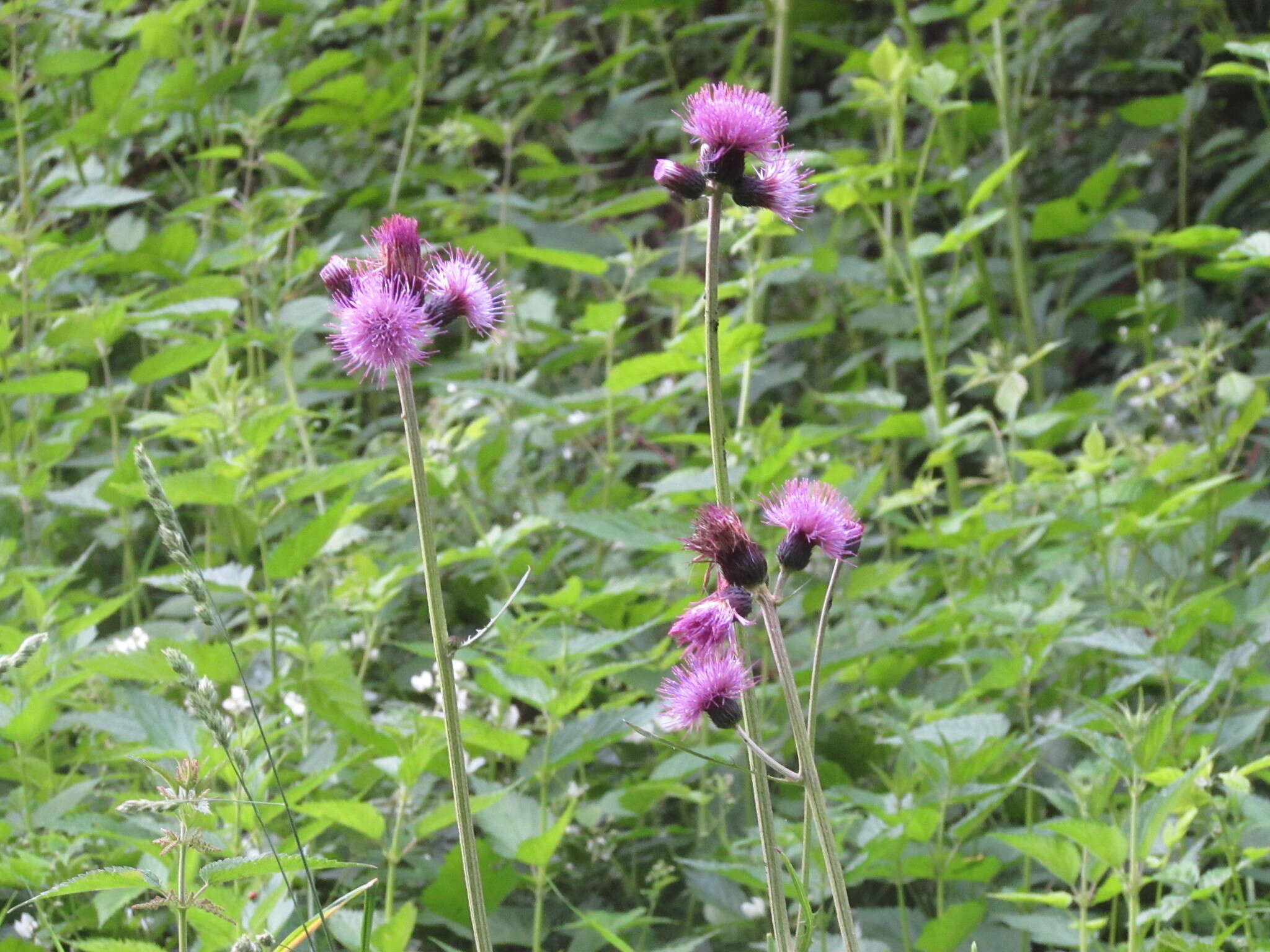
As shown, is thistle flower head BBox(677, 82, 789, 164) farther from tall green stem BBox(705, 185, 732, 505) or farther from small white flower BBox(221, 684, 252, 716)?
small white flower BBox(221, 684, 252, 716)

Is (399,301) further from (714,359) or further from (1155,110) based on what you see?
(1155,110)

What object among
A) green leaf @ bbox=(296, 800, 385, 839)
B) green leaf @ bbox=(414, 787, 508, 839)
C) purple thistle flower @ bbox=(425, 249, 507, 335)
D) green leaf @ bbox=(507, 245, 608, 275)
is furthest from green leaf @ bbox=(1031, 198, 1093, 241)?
purple thistle flower @ bbox=(425, 249, 507, 335)

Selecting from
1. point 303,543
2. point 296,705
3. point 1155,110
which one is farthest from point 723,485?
point 1155,110

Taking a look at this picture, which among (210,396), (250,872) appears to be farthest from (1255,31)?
(250,872)

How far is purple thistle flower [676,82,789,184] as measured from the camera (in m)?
0.74

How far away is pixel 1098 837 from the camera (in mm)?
1012

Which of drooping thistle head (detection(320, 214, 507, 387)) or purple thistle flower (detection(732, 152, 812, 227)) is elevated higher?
purple thistle flower (detection(732, 152, 812, 227))

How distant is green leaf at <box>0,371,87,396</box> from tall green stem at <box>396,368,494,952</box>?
4.12 ft

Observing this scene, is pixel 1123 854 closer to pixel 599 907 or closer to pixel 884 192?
pixel 599 907

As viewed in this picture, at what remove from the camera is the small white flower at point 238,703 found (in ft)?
4.84

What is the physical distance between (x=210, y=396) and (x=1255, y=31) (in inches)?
→ 118

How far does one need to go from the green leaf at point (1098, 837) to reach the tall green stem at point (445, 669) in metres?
0.50

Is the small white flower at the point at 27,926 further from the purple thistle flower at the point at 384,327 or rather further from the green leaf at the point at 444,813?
the purple thistle flower at the point at 384,327

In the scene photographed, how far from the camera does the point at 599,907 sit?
158 centimetres
